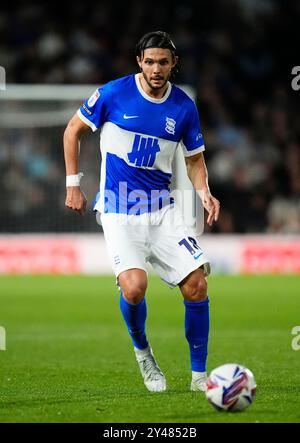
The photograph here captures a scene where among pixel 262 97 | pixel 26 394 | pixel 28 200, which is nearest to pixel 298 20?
pixel 262 97

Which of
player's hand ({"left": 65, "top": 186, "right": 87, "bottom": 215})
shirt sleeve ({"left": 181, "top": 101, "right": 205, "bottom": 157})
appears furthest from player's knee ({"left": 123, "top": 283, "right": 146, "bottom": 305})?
shirt sleeve ({"left": 181, "top": 101, "right": 205, "bottom": 157})

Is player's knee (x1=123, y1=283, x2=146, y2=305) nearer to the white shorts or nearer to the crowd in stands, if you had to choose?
the white shorts

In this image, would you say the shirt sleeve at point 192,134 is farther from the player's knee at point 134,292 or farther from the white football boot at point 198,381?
the white football boot at point 198,381

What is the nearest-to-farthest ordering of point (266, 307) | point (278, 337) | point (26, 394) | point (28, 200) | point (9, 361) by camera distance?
point (26, 394)
point (9, 361)
point (278, 337)
point (266, 307)
point (28, 200)

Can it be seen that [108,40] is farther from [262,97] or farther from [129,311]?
[129,311]

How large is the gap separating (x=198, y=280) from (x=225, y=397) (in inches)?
46.4

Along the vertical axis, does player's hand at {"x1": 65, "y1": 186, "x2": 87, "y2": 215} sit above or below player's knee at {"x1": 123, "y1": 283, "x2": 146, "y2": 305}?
above

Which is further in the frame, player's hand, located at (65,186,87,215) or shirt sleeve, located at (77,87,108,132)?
shirt sleeve, located at (77,87,108,132)

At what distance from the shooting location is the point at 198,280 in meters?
6.98

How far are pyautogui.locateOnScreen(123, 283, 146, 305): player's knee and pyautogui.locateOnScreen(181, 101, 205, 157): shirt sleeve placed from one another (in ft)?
3.73

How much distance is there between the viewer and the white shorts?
22.9 ft

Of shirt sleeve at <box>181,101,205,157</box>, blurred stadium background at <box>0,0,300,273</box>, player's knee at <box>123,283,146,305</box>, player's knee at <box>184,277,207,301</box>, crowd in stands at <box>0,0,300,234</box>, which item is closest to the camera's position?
player's knee at <box>123,283,146,305</box>

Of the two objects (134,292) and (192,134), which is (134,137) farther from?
(134,292)

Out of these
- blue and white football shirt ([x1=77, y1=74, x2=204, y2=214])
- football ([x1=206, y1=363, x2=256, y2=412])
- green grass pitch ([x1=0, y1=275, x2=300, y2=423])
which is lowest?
green grass pitch ([x1=0, y1=275, x2=300, y2=423])
